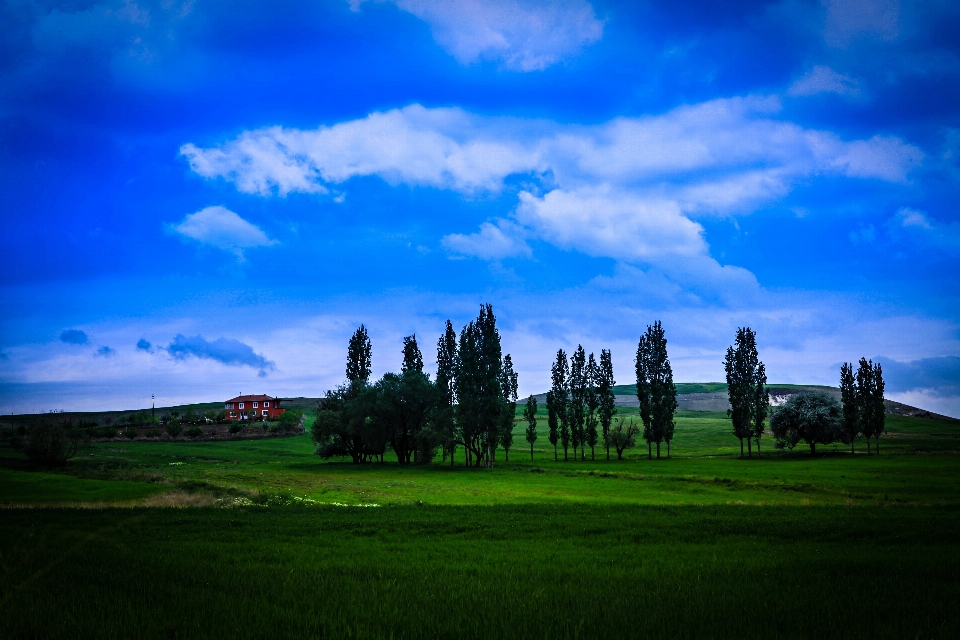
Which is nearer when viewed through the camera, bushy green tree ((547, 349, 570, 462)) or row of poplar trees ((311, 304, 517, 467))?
row of poplar trees ((311, 304, 517, 467))

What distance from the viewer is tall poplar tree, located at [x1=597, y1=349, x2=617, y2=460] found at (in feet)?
352

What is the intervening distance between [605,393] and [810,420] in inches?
1427

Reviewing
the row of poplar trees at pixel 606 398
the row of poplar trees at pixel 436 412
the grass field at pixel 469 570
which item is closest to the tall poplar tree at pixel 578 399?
the row of poplar trees at pixel 606 398

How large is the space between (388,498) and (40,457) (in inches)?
1700

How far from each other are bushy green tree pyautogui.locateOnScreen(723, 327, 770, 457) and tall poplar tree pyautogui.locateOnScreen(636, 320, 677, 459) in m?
10.8

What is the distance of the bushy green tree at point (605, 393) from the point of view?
354 ft

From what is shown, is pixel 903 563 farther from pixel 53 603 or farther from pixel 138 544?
pixel 138 544

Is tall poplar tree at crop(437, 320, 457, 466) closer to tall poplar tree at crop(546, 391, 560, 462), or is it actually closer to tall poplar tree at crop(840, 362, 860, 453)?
tall poplar tree at crop(546, 391, 560, 462)

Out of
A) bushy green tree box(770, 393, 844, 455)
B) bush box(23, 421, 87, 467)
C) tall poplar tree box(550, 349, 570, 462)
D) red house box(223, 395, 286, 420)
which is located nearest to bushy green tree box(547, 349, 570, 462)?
tall poplar tree box(550, 349, 570, 462)

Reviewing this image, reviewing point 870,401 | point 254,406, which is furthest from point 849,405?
point 254,406

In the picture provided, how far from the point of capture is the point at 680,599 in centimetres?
1177

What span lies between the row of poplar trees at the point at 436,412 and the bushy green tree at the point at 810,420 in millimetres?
52975

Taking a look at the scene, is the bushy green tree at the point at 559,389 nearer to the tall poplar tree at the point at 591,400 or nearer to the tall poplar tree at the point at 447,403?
the tall poplar tree at the point at 591,400

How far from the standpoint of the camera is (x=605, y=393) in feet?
363
